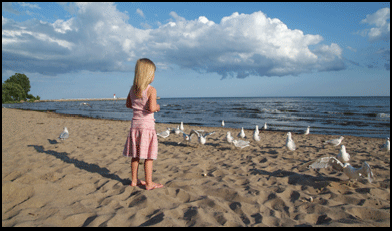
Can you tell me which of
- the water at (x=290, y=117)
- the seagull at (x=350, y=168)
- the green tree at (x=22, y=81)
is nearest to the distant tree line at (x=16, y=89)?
the green tree at (x=22, y=81)

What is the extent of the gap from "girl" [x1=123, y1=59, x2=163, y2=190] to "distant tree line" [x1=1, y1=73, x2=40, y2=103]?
203ft

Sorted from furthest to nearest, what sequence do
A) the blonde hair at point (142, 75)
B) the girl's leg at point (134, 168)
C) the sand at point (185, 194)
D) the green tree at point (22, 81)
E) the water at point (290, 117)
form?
1. the green tree at point (22, 81)
2. the water at point (290, 117)
3. the girl's leg at point (134, 168)
4. the blonde hair at point (142, 75)
5. the sand at point (185, 194)

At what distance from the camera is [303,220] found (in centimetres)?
257

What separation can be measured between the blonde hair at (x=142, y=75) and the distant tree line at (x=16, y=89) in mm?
61845

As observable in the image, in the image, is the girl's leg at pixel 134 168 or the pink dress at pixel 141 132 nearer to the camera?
the pink dress at pixel 141 132

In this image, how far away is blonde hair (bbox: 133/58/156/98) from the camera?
302 centimetres

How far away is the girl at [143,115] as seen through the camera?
304 centimetres

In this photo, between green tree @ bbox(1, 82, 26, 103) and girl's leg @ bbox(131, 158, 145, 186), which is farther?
green tree @ bbox(1, 82, 26, 103)

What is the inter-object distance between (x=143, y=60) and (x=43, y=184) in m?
2.47

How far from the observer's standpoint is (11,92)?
Result: 5191 centimetres

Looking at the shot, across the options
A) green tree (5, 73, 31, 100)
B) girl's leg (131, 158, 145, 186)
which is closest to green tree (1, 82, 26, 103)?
green tree (5, 73, 31, 100)

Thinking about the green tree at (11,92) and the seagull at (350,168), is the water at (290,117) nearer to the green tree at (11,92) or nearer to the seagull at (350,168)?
the seagull at (350,168)

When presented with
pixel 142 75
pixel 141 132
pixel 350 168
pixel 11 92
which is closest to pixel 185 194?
pixel 141 132

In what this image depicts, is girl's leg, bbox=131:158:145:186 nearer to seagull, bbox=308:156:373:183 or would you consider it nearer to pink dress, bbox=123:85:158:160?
pink dress, bbox=123:85:158:160
